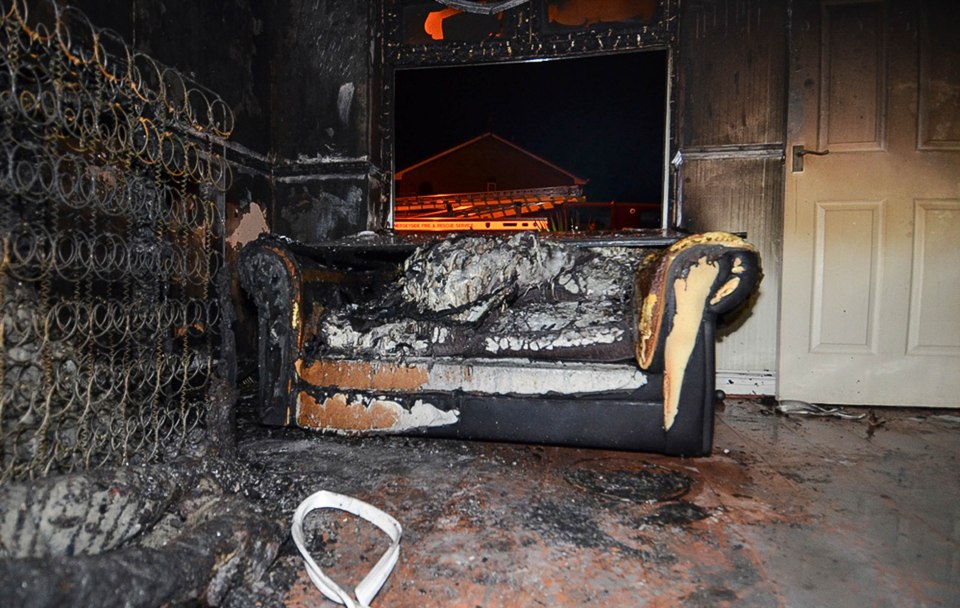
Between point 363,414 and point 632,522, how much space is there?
3.75 feet

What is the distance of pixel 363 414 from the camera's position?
2.04 metres

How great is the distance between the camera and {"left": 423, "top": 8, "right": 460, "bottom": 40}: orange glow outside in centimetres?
362

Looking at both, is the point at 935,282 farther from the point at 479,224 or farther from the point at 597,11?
the point at 479,224

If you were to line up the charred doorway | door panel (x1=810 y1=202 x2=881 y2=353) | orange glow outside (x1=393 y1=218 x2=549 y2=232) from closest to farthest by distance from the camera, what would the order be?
1. door panel (x1=810 y1=202 x2=881 y2=353)
2. the charred doorway
3. orange glow outside (x1=393 y1=218 x2=549 y2=232)

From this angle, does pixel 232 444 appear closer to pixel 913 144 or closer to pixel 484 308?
pixel 484 308

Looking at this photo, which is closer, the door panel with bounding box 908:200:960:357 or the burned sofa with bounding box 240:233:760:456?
the burned sofa with bounding box 240:233:760:456

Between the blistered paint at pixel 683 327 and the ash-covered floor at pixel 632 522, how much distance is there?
287 millimetres

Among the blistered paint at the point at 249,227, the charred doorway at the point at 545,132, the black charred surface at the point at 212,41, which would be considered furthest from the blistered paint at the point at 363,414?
the charred doorway at the point at 545,132

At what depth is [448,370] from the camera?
1.99m

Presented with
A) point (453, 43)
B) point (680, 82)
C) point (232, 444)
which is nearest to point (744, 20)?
point (680, 82)

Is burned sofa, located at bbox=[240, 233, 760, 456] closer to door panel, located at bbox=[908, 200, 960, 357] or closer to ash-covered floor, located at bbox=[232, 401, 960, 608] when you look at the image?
ash-covered floor, located at bbox=[232, 401, 960, 608]

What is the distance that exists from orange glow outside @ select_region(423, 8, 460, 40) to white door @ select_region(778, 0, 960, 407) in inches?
91.3

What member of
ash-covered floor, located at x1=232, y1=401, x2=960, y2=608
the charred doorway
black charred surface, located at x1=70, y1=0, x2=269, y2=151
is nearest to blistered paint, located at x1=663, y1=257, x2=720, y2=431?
ash-covered floor, located at x1=232, y1=401, x2=960, y2=608

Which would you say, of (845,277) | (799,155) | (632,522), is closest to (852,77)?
(799,155)
